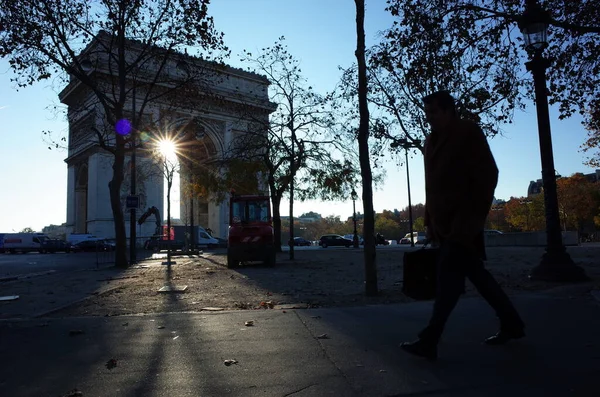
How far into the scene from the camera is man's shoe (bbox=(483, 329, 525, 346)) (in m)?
4.00

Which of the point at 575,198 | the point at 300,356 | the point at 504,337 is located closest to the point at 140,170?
the point at 300,356

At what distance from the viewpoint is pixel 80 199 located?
53.6m

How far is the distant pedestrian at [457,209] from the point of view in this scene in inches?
143

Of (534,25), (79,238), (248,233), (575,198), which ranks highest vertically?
(575,198)

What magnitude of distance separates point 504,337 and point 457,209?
4.25 feet

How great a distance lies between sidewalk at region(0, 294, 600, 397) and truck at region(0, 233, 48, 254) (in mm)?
49921

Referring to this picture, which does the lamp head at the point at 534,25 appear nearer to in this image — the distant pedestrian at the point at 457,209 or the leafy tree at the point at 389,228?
the distant pedestrian at the point at 457,209

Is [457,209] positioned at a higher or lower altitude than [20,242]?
lower

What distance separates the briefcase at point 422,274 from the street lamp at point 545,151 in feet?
20.7

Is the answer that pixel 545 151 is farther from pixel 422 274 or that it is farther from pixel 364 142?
pixel 422 274

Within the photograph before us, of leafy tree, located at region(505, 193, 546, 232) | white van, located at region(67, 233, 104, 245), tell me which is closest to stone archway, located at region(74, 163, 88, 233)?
white van, located at region(67, 233, 104, 245)

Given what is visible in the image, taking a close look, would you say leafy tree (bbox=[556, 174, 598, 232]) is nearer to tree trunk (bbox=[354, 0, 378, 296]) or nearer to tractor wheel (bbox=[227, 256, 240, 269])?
tractor wheel (bbox=[227, 256, 240, 269])

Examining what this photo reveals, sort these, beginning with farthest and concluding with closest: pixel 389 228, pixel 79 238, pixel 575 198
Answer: pixel 389 228, pixel 575 198, pixel 79 238

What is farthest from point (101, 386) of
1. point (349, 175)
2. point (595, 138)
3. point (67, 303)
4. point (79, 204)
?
point (79, 204)
